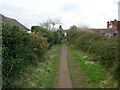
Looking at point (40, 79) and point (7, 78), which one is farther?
point (40, 79)

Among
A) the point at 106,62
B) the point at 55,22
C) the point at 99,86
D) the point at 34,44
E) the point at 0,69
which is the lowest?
the point at 99,86

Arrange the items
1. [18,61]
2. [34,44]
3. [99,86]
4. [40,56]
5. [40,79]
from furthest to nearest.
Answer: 1. [40,56]
2. [34,44]
3. [40,79]
4. [99,86]
5. [18,61]

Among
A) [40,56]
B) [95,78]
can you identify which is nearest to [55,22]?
[40,56]

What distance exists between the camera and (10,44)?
4.57 m

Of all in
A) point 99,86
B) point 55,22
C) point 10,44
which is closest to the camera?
point 10,44

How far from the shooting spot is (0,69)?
12.4 ft

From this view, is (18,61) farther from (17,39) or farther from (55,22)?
(55,22)

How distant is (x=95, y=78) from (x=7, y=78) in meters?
4.05

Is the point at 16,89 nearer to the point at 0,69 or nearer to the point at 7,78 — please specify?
the point at 7,78

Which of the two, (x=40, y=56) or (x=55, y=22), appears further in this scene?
(x=55, y=22)

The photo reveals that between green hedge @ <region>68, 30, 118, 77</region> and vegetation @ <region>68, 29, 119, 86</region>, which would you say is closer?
vegetation @ <region>68, 29, 119, 86</region>

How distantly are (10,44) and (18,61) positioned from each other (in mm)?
759

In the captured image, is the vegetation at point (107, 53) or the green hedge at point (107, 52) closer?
the vegetation at point (107, 53)

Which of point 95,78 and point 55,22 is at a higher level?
point 55,22
